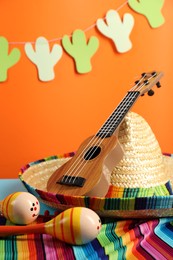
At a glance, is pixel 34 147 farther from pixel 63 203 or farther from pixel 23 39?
pixel 63 203

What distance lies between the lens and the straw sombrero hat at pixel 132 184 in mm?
520

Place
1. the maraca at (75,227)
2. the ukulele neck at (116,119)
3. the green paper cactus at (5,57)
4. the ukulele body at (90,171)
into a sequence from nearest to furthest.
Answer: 1. the maraca at (75,227)
2. the ukulele body at (90,171)
3. the ukulele neck at (116,119)
4. the green paper cactus at (5,57)

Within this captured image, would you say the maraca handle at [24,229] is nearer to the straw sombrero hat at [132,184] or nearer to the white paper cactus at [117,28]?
the straw sombrero hat at [132,184]

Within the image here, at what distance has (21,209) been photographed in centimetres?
51

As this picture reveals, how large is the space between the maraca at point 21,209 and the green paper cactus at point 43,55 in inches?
27.6

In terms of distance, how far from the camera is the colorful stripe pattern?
455 mm

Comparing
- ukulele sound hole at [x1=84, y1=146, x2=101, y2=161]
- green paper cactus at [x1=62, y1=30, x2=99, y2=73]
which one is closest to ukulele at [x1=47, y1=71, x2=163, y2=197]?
ukulele sound hole at [x1=84, y1=146, x2=101, y2=161]

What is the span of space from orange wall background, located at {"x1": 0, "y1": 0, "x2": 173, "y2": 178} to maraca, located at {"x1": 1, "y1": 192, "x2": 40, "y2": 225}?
2.24ft

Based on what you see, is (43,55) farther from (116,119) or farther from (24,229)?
(24,229)

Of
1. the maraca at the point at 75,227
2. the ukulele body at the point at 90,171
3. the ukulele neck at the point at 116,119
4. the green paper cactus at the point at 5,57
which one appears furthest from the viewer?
the green paper cactus at the point at 5,57

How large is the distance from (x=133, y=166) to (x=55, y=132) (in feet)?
1.96

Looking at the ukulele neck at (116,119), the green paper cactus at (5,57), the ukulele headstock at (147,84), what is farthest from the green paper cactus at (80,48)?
the ukulele neck at (116,119)

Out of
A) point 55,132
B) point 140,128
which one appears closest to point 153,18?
point 55,132

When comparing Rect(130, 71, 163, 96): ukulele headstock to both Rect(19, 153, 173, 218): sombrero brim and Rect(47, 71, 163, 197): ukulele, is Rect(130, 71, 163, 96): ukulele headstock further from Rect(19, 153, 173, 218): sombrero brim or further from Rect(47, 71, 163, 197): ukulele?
Rect(19, 153, 173, 218): sombrero brim
